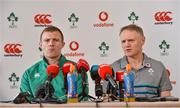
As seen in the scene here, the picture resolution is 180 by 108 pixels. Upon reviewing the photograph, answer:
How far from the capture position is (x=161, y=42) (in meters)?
3.38

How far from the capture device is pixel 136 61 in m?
2.98

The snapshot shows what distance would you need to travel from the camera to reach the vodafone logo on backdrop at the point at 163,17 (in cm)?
342

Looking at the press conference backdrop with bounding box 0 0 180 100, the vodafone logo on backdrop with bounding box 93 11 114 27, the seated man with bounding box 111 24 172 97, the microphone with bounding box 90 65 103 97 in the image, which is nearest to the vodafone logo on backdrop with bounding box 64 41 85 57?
the press conference backdrop with bounding box 0 0 180 100

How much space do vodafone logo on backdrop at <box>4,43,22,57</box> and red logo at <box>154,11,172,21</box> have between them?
1.46m

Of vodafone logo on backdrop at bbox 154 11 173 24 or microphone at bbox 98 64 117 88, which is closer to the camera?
microphone at bbox 98 64 117 88

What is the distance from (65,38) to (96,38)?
0.32 meters

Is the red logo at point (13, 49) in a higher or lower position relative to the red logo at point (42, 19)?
lower

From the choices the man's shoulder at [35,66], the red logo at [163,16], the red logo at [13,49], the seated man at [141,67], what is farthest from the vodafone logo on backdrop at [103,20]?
the red logo at [13,49]

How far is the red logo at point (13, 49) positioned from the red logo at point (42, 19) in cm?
32

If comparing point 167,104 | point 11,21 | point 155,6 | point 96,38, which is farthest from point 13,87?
point 167,104

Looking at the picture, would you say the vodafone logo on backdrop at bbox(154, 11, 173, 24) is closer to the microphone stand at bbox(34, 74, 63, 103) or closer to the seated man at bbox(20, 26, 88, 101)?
the seated man at bbox(20, 26, 88, 101)

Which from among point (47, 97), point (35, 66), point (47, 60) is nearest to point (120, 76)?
point (47, 97)

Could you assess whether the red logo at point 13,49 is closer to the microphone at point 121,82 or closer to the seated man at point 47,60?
the seated man at point 47,60

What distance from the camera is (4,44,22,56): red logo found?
11.2 ft
